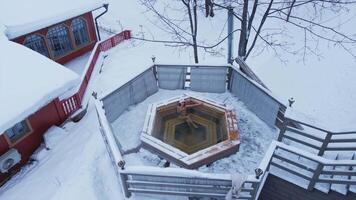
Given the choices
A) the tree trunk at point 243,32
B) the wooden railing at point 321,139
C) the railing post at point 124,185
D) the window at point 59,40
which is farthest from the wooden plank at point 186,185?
the window at point 59,40

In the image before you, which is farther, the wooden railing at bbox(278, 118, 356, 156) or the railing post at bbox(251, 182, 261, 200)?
the wooden railing at bbox(278, 118, 356, 156)

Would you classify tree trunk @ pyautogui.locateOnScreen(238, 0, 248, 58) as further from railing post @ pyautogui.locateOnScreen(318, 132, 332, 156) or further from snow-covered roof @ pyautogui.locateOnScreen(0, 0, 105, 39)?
snow-covered roof @ pyautogui.locateOnScreen(0, 0, 105, 39)

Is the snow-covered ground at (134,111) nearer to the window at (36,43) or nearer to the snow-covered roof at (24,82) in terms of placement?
the snow-covered roof at (24,82)

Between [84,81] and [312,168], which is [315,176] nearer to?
[312,168]

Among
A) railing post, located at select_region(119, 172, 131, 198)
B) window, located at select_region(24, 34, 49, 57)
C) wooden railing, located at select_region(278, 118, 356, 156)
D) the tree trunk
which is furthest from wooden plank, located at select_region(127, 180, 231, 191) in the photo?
window, located at select_region(24, 34, 49, 57)

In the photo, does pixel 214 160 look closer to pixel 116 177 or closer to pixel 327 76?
pixel 116 177

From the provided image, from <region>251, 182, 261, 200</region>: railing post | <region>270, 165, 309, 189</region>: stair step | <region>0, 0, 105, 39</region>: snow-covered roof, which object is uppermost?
<region>0, 0, 105, 39</region>: snow-covered roof
